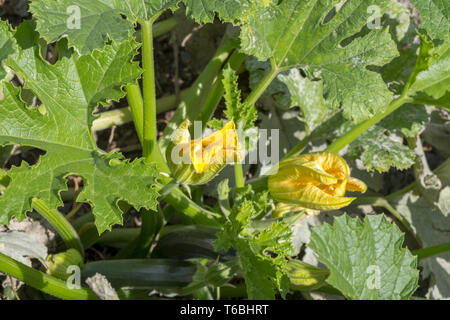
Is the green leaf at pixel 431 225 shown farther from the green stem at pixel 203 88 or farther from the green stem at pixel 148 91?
the green stem at pixel 148 91

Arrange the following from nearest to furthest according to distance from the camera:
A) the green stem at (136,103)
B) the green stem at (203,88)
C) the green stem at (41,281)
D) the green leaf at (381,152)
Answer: the green stem at (41,281), the green stem at (136,103), the green leaf at (381,152), the green stem at (203,88)

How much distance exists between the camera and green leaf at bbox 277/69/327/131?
2170mm

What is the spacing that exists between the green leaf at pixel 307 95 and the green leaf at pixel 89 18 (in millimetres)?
Result: 694

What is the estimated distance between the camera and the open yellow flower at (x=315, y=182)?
1.71 meters

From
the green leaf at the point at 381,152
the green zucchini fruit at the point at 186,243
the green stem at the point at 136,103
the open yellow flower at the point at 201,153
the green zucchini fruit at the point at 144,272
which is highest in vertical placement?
the green stem at the point at 136,103

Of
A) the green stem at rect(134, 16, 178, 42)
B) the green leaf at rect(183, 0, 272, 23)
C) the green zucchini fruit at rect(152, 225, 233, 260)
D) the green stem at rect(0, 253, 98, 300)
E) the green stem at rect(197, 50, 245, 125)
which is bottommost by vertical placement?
the green stem at rect(0, 253, 98, 300)

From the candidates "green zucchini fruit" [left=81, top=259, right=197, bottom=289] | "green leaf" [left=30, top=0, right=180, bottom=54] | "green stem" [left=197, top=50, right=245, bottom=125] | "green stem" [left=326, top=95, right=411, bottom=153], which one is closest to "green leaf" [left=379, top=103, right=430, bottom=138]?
"green stem" [left=326, top=95, right=411, bottom=153]

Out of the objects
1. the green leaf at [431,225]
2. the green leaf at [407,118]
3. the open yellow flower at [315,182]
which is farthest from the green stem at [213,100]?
the green leaf at [431,225]

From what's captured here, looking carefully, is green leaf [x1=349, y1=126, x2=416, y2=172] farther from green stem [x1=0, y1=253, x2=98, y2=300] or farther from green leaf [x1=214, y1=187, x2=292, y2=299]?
green stem [x1=0, y1=253, x2=98, y2=300]

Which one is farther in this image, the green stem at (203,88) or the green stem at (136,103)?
the green stem at (203,88)

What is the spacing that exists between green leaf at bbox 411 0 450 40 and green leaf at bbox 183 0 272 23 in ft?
1.69

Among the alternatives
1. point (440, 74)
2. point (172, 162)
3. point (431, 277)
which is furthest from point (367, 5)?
point (431, 277)

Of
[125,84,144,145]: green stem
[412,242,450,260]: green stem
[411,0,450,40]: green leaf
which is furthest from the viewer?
[412,242,450,260]: green stem
